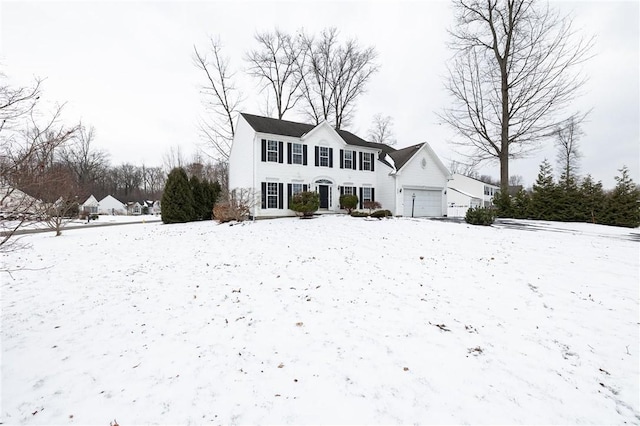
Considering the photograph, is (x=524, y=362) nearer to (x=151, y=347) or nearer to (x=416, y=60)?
(x=151, y=347)

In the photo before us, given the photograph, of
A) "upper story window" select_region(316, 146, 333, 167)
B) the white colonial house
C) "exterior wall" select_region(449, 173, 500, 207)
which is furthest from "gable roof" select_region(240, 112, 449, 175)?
"exterior wall" select_region(449, 173, 500, 207)

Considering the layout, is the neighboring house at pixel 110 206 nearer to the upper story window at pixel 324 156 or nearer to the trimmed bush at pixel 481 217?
the upper story window at pixel 324 156

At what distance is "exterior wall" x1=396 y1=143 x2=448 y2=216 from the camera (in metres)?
18.8

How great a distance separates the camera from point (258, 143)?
16.1 metres

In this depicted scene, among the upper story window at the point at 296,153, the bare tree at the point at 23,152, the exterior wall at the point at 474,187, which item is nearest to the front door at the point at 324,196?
the upper story window at the point at 296,153

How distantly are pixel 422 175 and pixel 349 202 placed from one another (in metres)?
6.29

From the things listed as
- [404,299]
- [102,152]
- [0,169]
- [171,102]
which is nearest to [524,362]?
[404,299]

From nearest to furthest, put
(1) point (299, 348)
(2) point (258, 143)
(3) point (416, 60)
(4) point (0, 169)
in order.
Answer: (4) point (0, 169)
(1) point (299, 348)
(3) point (416, 60)
(2) point (258, 143)

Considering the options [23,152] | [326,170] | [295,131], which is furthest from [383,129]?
[23,152]

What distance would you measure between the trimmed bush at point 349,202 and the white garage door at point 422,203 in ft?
12.4

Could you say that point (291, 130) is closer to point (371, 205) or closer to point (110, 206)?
point (371, 205)

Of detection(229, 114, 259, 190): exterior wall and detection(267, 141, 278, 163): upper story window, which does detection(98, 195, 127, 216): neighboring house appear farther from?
detection(267, 141, 278, 163): upper story window

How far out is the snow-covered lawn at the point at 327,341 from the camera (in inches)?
100

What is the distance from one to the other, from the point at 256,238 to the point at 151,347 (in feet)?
22.5
